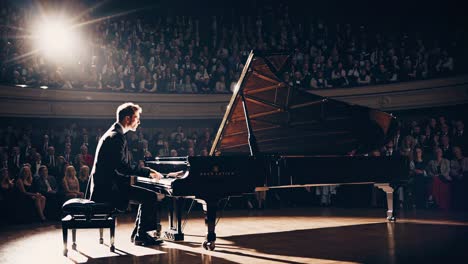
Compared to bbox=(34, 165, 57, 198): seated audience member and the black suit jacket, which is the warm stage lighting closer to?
bbox=(34, 165, 57, 198): seated audience member

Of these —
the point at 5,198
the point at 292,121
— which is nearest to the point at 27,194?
the point at 5,198

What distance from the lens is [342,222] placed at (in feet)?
22.9

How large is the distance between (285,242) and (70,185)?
15.2 feet

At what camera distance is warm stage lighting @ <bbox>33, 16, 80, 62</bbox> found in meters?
11.6

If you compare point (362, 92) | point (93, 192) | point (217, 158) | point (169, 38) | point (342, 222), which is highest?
point (169, 38)

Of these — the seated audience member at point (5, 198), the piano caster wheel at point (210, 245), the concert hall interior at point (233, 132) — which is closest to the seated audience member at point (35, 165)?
the concert hall interior at point (233, 132)

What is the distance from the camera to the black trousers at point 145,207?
4.93 m

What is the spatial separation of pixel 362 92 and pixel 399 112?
99cm

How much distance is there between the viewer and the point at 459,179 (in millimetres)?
7984

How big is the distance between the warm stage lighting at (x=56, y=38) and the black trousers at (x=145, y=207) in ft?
25.3

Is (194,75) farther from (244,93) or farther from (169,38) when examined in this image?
(244,93)

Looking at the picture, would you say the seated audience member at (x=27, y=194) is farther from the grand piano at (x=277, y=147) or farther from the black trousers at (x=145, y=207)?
the black trousers at (x=145, y=207)

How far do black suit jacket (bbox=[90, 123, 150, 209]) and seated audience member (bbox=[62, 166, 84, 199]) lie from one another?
3654 mm

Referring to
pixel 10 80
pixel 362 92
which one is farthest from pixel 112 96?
pixel 362 92
